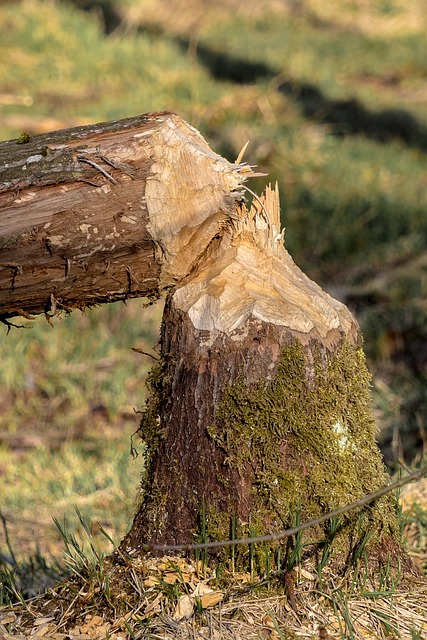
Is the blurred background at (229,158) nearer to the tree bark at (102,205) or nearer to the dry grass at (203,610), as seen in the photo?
the dry grass at (203,610)

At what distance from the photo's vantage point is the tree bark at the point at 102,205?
71.6 inches

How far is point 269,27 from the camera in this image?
14.9 metres

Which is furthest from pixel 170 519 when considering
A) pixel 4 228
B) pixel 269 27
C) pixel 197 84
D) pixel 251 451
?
pixel 269 27

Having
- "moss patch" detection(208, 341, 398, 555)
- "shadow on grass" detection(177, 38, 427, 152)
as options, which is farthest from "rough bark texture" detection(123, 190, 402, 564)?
"shadow on grass" detection(177, 38, 427, 152)

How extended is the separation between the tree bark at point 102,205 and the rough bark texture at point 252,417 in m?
0.14

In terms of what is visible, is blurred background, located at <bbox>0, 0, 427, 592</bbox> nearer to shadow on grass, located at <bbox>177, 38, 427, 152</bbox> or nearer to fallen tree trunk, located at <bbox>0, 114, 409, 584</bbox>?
shadow on grass, located at <bbox>177, 38, 427, 152</bbox>

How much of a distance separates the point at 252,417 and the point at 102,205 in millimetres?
594

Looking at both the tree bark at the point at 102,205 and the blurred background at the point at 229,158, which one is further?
the blurred background at the point at 229,158

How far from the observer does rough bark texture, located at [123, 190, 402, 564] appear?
191 cm

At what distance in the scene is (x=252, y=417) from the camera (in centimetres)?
191

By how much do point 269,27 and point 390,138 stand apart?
22.0 ft

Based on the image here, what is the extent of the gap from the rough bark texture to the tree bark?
144mm

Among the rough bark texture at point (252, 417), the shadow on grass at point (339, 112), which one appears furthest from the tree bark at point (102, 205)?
the shadow on grass at point (339, 112)

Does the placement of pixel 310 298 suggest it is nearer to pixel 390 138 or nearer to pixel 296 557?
pixel 296 557
